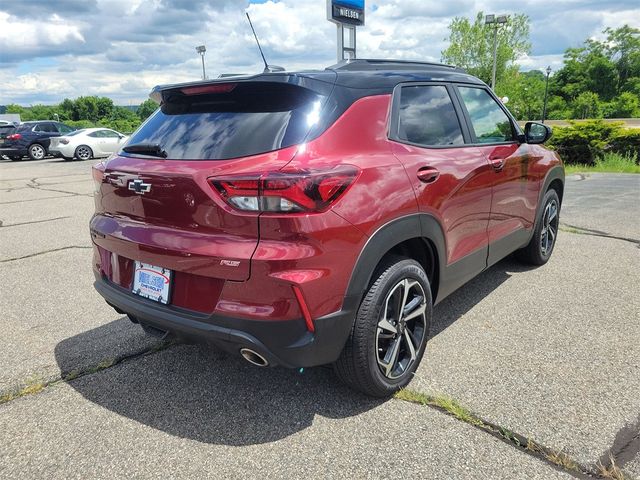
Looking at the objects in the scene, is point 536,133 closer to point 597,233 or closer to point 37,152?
point 597,233

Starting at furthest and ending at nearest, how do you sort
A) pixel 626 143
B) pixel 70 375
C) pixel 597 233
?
pixel 626 143 → pixel 597 233 → pixel 70 375

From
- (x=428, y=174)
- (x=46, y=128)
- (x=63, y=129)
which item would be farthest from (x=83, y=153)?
(x=428, y=174)

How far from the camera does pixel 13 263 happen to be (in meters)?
5.43

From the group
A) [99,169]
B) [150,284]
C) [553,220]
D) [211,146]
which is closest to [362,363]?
[150,284]

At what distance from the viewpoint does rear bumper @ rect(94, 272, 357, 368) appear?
88.0 inches

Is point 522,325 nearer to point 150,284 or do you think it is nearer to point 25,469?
point 150,284

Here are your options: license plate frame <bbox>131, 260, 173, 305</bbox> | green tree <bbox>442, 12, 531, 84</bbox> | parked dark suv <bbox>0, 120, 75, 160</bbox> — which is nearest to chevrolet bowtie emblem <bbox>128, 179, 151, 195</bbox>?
license plate frame <bbox>131, 260, 173, 305</bbox>

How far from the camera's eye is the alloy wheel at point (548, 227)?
4.88 metres

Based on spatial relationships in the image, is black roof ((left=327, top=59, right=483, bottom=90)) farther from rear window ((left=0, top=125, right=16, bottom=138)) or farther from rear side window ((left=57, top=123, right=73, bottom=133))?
rear side window ((left=57, top=123, right=73, bottom=133))

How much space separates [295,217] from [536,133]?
3.04m

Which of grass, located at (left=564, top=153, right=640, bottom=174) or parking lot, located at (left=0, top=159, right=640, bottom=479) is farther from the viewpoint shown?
grass, located at (left=564, top=153, right=640, bottom=174)

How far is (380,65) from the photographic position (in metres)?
3.27

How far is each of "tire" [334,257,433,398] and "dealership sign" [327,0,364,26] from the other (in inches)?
546

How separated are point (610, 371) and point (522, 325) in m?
0.73
